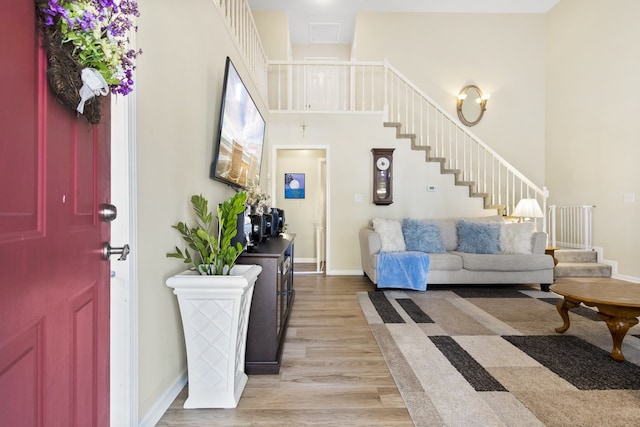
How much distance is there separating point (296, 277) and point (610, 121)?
516cm

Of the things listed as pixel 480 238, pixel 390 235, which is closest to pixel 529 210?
pixel 480 238

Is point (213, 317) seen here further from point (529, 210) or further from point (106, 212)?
point (529, 210)

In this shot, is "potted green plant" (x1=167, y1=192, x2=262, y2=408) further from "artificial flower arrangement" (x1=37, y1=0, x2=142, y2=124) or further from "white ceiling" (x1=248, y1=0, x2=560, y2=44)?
"white ceiling" (x1=248, y1=0, x2=560, y2=44)

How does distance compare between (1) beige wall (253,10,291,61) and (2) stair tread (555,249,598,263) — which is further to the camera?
(1) beige wall (253,10,291,61)

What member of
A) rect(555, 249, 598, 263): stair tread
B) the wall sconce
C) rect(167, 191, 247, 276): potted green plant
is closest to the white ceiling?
the wall sconce

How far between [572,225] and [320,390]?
5.43 m

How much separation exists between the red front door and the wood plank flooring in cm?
72

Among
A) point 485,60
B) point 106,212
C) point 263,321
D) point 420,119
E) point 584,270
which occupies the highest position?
point 485,60

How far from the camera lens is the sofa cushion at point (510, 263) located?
152 inches

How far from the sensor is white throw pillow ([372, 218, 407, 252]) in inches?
161

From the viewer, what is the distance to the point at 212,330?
153 centimetres

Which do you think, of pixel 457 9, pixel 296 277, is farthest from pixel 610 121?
pixel 296 277

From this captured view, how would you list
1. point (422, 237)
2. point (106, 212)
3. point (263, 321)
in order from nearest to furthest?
point (106, 212), point (263, 321), point (422, 237)

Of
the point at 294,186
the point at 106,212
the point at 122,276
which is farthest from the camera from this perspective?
the point at 294,186
